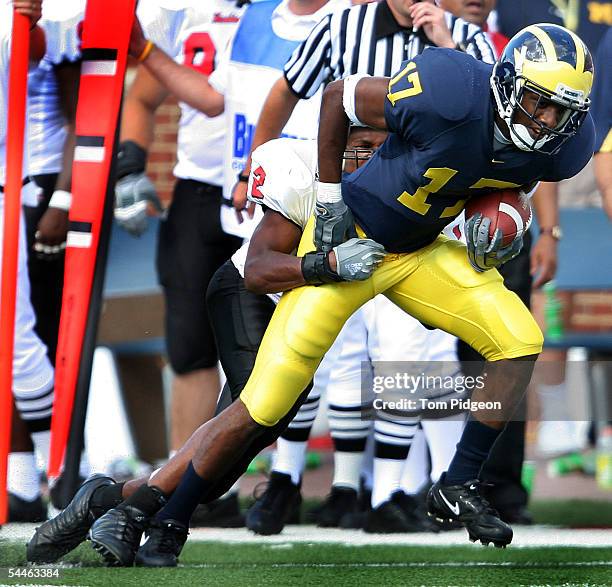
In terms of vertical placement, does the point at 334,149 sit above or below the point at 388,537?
above

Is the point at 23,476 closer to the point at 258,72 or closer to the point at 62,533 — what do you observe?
the point at 62,533

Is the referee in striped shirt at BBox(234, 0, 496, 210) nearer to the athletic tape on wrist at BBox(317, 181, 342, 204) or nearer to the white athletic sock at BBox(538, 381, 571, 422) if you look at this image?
the athletic tape on wrist at BBox(317, 181, 342, 204)

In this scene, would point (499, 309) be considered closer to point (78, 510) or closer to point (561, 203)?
point (78, 510)

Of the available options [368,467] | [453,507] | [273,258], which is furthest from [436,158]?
[368,467]

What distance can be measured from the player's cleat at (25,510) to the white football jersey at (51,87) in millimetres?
1317

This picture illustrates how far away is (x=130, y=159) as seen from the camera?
617 centimetres

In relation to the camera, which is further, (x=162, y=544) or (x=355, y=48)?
(x=355, y=48)

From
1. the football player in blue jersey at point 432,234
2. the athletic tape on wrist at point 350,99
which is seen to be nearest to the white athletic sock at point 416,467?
the football player in blue jersey at point 432,234

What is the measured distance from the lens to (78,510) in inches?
187

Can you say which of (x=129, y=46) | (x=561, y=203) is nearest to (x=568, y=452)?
(x=561, y=203)

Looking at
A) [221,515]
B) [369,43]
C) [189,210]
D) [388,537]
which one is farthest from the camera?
[189,210]

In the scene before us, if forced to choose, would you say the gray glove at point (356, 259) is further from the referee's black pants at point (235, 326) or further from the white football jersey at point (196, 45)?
the white football jersey at point (196, 45)

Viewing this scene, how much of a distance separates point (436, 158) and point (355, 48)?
103 cm

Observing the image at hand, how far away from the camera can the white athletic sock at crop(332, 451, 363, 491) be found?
5.82 metres
